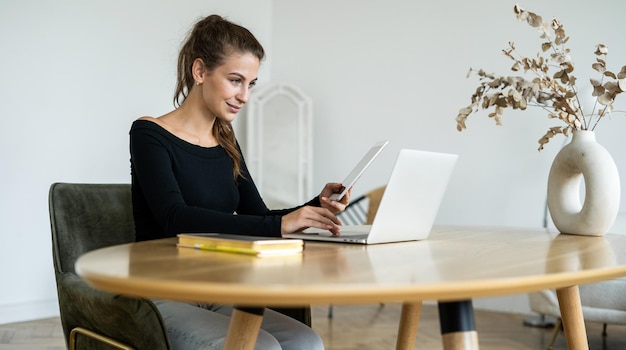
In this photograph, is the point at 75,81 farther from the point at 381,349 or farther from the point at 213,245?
the point at 213,245

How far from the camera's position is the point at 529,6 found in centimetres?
466

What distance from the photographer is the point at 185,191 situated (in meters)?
1.97

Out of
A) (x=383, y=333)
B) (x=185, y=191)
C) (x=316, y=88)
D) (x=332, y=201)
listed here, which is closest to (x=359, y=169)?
(x=332, y=201)

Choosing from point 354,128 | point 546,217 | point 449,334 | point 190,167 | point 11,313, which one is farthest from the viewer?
point 354,128

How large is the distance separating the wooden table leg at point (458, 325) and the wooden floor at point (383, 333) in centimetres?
241

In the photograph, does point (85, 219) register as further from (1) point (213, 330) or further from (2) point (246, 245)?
(2) point (246, 245)

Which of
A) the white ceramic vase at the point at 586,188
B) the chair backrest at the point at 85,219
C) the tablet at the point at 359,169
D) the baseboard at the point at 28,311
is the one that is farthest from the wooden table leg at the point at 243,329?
the baseboard at the point at 28,311

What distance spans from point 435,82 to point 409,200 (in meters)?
3.50

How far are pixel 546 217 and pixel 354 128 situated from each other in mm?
1528

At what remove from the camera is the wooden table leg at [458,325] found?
3.93 ft

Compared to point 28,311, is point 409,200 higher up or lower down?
higher up

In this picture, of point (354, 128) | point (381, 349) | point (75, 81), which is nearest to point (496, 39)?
point (354, 128)

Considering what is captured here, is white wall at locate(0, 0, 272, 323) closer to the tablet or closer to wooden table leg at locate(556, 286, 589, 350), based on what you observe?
the tablet

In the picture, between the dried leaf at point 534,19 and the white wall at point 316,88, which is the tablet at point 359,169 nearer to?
the dried leaf at point 534,19
